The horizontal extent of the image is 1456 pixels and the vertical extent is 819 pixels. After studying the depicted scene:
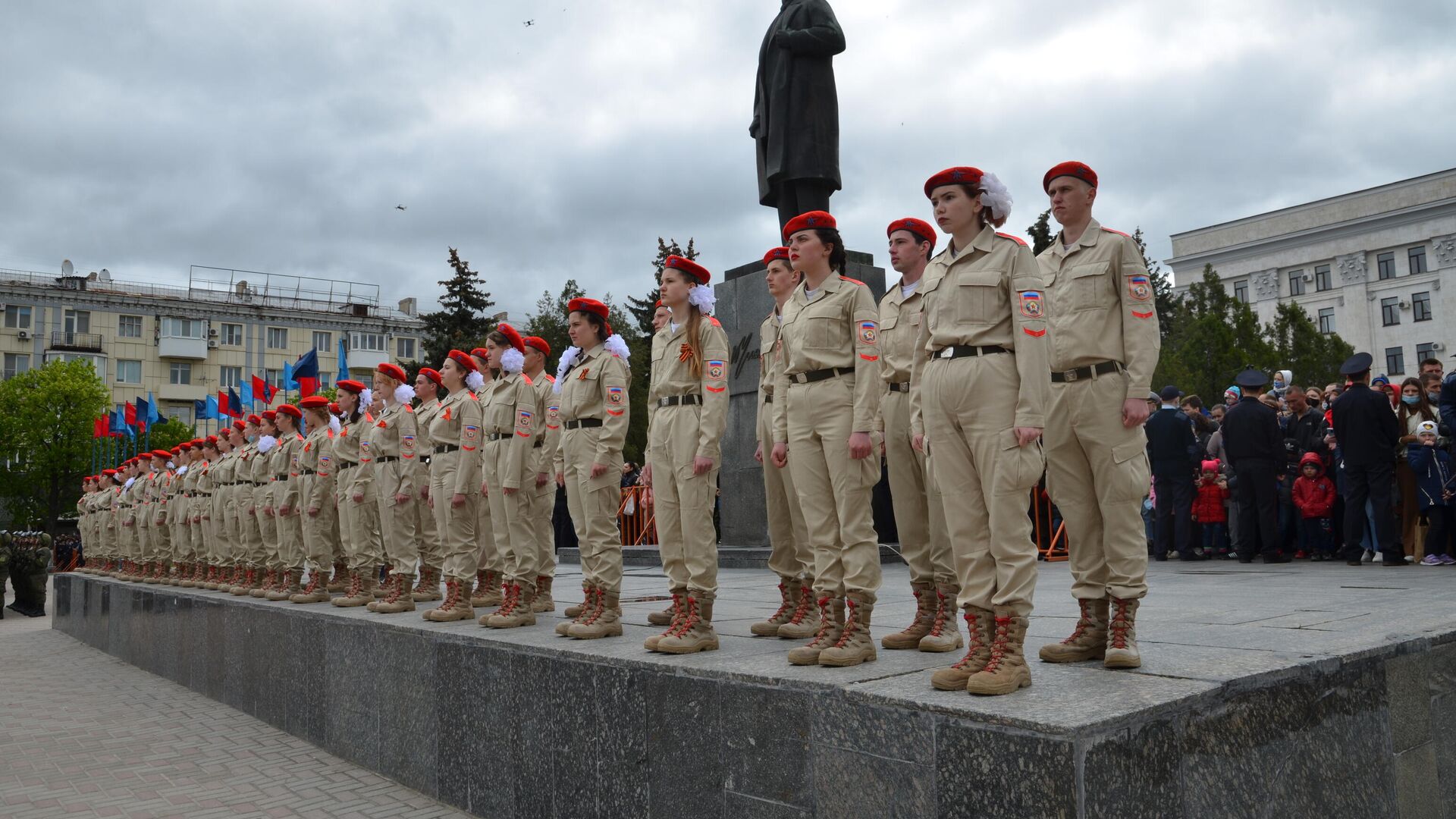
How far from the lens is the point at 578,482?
6566 millimetres

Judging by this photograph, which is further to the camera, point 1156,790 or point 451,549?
point 451,549

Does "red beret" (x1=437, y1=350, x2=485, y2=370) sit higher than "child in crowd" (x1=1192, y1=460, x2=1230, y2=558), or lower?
higher

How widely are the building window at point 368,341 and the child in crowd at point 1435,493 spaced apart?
62970mm

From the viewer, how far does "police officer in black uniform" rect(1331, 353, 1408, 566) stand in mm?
9406

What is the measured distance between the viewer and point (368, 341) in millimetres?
65438

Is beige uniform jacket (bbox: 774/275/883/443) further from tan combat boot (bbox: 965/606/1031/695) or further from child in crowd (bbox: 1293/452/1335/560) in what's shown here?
child in crowd (bbox: 1293/452/1335/560)

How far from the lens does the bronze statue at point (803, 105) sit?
12.8 metres

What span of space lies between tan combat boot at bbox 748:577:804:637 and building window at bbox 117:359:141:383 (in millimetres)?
64130

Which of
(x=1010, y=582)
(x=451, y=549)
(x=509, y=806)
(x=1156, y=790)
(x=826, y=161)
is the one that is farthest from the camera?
(x=826, y=161)

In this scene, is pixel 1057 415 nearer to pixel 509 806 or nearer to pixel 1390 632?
pixel 1390 632

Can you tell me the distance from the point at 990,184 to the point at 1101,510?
1.52 metres

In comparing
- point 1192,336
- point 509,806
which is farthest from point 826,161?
point 1192,336

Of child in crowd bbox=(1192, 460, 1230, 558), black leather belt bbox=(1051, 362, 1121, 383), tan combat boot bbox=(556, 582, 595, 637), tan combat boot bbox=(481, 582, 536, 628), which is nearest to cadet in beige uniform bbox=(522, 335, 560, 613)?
tan combat boot bbox=(481, 582, 536, 628)

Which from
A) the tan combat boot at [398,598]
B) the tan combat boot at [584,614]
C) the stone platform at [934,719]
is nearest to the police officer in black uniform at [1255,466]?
the stone platform at [934,719]
